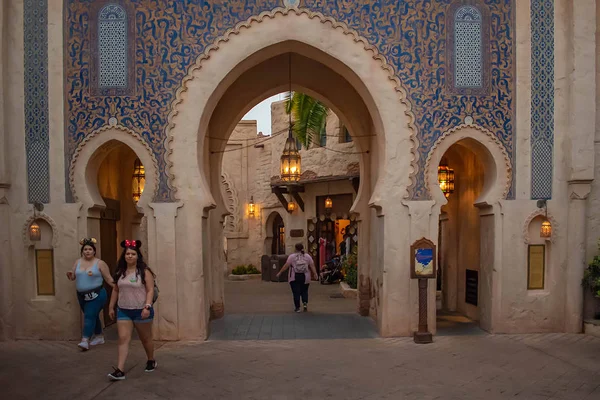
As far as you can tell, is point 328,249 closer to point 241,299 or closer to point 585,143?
point 241,299

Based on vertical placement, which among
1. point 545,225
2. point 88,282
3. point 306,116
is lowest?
point 88,282

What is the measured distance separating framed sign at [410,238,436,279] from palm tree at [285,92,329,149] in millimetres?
10975

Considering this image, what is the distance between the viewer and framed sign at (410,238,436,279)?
8094mm

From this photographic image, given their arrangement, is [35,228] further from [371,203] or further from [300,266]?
[371,203]

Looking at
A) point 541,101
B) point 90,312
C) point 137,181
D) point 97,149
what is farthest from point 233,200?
point 541,101

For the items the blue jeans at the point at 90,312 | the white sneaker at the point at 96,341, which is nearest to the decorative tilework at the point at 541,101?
the blue jeans at the point at 90,312

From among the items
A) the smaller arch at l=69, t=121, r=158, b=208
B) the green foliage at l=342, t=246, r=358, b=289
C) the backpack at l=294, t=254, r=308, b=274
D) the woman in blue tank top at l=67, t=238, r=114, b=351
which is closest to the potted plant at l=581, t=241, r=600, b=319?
the backpack at l=294, t=254, r=308, b=274

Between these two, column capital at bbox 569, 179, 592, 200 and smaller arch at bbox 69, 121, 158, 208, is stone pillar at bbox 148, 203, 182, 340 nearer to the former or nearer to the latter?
smaller arch at bbox 69, 121, 158, 208

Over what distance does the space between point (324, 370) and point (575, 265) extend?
463 cm

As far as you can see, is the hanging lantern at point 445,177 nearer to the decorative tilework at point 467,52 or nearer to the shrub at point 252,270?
the decorative tilework at point 467,52

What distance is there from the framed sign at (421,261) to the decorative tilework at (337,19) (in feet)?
2.80

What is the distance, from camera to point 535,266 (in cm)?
865

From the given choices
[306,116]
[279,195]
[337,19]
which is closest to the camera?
[337,19]

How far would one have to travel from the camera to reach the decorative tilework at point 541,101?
336 inches
